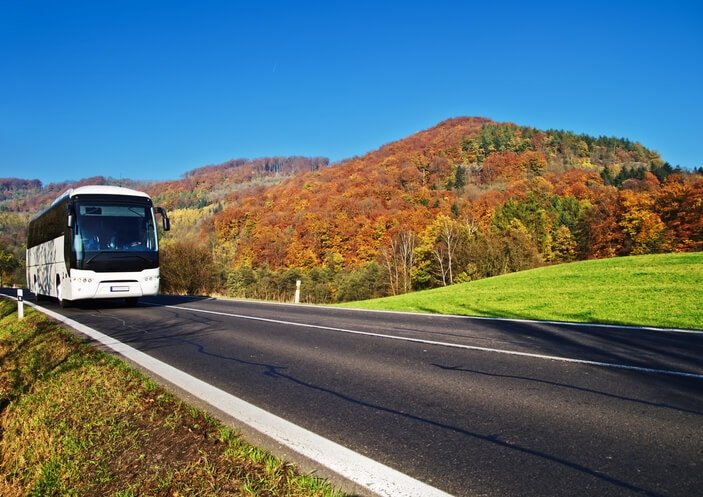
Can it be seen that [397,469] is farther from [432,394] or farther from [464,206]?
[464,206]

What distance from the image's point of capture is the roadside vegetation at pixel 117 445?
2.98m

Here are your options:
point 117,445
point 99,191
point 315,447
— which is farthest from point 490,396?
point 99,191

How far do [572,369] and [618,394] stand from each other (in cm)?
103

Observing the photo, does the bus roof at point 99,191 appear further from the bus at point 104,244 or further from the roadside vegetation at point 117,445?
the roadside vegetation at point 117,445

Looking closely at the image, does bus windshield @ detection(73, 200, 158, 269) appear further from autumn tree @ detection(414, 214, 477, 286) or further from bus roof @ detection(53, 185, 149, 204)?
autumn tree @ detection(414, 214, 477, 286)

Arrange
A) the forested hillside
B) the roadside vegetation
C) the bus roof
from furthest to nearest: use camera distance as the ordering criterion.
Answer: the forested hillside → the bus roof → the roadside vegetation

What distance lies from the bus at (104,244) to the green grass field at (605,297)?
24.7ft

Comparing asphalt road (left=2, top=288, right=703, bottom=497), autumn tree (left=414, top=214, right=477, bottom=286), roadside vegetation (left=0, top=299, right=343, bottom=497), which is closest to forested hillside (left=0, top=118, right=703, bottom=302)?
autumn tree (left=414, top=214, right=477, bottom=286)

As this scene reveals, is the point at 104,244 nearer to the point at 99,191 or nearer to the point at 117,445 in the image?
the point at 99,191

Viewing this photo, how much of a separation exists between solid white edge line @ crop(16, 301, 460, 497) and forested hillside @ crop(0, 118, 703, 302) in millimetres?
28949

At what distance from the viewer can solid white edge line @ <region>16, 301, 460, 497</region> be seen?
2670 mm

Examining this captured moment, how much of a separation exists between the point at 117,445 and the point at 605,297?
14.0 metres

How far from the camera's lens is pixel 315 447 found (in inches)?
129

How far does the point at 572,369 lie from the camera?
5406 mm
